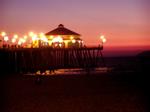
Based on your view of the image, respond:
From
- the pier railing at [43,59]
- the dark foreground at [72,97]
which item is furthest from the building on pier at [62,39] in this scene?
the dark foreground at [72,97]

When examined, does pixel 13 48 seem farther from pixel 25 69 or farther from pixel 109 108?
pixel 109 108

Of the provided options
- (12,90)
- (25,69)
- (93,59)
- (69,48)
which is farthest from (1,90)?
(93,59)

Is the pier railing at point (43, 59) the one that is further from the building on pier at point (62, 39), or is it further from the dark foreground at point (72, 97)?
the dark foreground at point (72, 97)

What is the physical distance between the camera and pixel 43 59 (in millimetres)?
36312

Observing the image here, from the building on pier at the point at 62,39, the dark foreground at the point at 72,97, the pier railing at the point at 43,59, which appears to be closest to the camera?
the dark foreground at the point at 72,97

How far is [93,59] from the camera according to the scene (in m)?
42.7

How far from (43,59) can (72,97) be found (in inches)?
742

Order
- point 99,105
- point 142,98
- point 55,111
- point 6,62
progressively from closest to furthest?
point 55,111 < point 99,105 < point 142,98 < point 6,62

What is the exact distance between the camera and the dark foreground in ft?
49.3

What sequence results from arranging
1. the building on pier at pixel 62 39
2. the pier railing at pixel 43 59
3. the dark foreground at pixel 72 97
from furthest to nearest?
the building on pier at pixel 62 39 < the pier railing at pixel 43 59 < the dark foreground at pixel 72 97

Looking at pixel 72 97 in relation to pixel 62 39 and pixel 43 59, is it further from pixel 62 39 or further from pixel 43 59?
pixel 62 39

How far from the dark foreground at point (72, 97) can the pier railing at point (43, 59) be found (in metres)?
10.3

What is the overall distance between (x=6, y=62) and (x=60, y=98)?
17.4 meters

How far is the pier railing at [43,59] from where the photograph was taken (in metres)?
34.2
